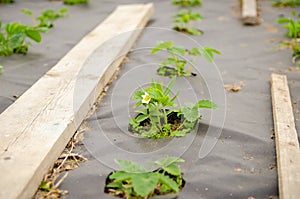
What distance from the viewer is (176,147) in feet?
6.16

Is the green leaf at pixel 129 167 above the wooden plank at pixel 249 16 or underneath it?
above

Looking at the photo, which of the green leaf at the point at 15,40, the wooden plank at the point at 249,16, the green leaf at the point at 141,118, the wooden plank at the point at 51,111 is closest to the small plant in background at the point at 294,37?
the wooden plank at the point at 249,16

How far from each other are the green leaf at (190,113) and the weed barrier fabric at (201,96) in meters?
0.09

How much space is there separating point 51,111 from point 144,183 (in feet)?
2.55

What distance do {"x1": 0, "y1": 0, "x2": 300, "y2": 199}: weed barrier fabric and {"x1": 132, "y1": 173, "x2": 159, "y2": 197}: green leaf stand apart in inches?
5.8

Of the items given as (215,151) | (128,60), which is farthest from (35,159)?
(128,60)

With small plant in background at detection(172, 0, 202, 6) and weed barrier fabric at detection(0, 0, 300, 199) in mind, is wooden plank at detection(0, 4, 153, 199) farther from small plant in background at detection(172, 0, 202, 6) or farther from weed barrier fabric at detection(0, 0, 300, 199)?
small plant in background at detection(172, 0, 202, 6)

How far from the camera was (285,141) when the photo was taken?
1.91m

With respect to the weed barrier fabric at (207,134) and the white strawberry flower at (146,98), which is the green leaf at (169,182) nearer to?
the weed barrier fabric at (207,134)

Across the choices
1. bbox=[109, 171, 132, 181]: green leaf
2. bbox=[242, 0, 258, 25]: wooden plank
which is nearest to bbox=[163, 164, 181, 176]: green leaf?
bbox=[109, 171, 132, 181]: green leaf

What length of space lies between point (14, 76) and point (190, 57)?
4.32 feet

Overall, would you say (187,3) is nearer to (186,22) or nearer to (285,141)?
(186,22)

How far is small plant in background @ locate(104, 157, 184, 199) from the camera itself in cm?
150

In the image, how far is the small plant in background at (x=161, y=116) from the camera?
1966 millimetres
